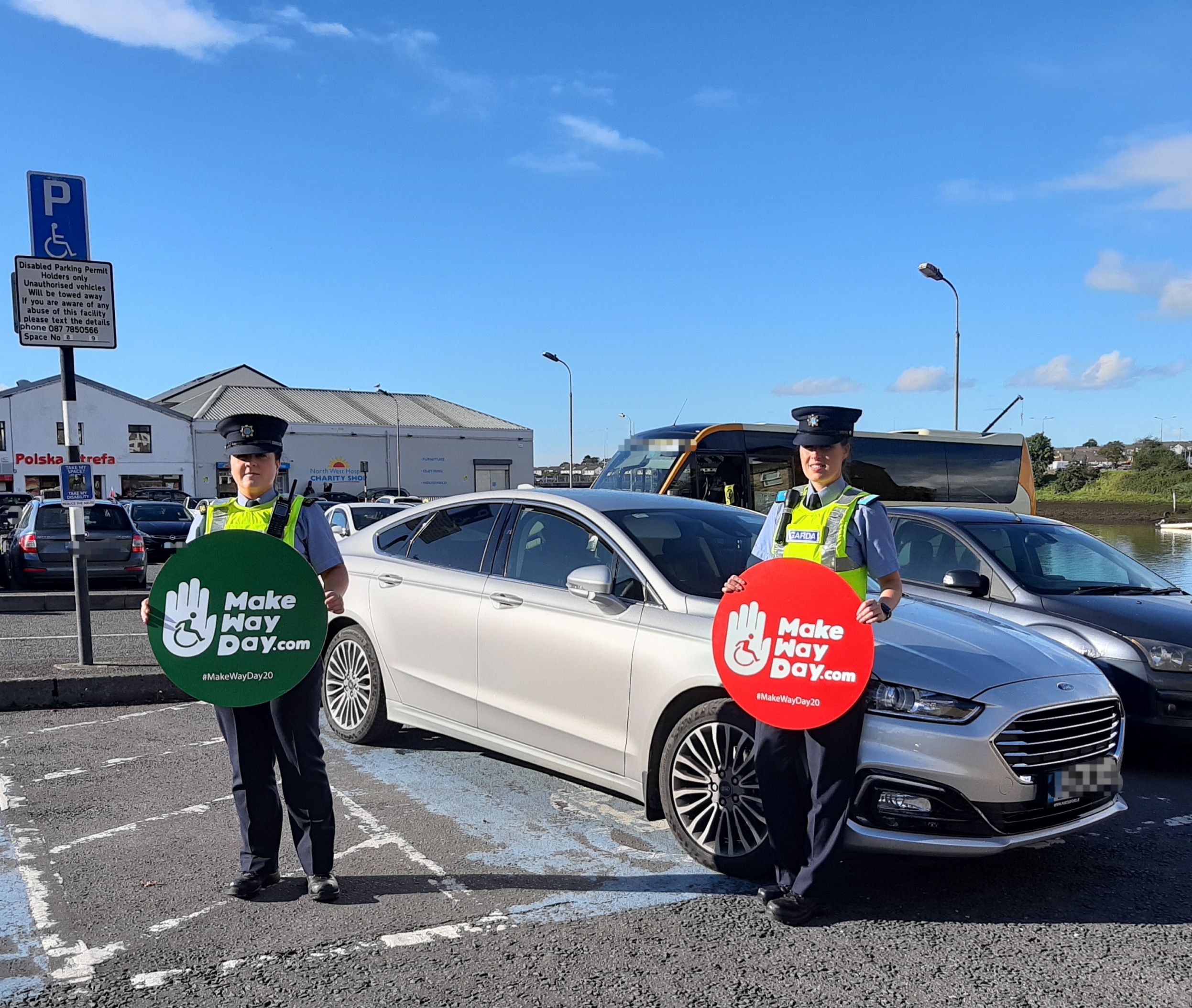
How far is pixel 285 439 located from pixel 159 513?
38317mm

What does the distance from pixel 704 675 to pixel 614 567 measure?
87 cm

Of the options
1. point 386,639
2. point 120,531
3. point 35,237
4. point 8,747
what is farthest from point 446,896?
point 120,531

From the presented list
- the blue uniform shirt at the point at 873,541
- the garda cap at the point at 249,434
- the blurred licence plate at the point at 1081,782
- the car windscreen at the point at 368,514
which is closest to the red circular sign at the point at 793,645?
the blue uniform shirt at the point at 873,541

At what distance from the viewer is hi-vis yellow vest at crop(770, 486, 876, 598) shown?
152 inches

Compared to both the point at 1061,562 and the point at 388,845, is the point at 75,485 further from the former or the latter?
the point at 1061,562

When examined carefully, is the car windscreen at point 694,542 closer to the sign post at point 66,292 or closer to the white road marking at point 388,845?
the white road marking at point 388,845

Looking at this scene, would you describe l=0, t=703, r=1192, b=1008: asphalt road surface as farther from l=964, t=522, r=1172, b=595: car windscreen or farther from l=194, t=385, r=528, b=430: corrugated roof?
l=194, t=385, r=528, b=430: corrugated roof

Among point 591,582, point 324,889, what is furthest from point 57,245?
point 324,889

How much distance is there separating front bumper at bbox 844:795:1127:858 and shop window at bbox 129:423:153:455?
2324 inches

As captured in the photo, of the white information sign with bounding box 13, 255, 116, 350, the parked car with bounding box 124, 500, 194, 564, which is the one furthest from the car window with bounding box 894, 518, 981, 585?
the parked car with bounding box 124, 500, 194, 564

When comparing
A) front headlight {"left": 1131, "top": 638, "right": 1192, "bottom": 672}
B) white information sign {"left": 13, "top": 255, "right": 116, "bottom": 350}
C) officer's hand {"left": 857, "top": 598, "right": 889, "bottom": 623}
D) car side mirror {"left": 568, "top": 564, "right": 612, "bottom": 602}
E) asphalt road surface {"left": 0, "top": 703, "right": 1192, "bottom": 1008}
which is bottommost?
asphalt road surface {"left": 0, "top": 703, "right": 1192, "bottom": 1008}

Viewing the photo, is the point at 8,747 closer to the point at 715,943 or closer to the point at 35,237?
the point at 35,237

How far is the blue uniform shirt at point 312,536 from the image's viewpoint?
12.8 feet

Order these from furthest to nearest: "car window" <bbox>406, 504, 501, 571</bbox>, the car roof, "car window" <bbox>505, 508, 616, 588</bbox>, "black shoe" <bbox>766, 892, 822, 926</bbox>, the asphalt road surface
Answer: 1. the car roof
2. "car window" <bbox>406, 504, 501, 571</bbox>
3. "car window" <bbox>505, 508, 616, 588</bbox>
4. "black shoe" <bbox>766, 892, 822, 926</bbox>
5. the asphalt road surface
